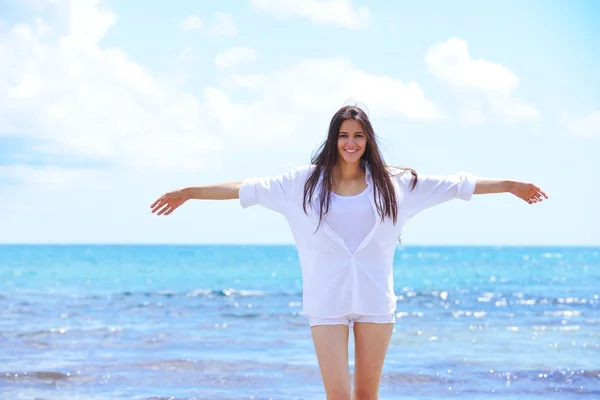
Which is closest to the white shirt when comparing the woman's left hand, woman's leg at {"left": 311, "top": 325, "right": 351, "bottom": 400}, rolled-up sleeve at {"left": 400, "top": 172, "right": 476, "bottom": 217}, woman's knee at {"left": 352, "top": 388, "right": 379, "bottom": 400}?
rolled-up sleeve at {"left": 400, "top": 172, "right": 476, "bottom": 217}

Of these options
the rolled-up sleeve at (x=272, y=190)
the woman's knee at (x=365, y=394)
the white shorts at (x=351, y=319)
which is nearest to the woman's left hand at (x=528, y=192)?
the white shorts at (x=351, y=319)

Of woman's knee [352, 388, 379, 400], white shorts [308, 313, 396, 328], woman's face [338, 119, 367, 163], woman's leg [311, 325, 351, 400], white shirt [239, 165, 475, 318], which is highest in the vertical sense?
woman's face [338, 119, 367, 163]

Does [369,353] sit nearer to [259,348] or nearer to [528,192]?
[528,192]

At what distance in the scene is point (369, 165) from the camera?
16.2 feet

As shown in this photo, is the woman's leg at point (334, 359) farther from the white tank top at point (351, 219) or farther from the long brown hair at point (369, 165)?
the long brown hair at point (369, 165)

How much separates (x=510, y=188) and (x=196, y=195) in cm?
196

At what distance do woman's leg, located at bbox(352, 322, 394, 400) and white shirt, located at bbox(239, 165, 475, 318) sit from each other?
0.11m

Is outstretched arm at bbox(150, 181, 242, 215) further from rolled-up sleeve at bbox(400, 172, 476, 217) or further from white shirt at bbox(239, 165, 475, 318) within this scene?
rolled-up sleeve at bbox(400, 172, 476, 217)

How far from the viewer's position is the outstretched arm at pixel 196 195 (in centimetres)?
493

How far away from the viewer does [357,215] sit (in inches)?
190

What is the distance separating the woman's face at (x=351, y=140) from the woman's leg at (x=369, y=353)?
3.34 ft

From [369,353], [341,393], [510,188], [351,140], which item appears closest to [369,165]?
[351,140]

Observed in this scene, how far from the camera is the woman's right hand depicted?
16.3 ft

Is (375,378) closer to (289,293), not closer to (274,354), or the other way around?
(274,354)
